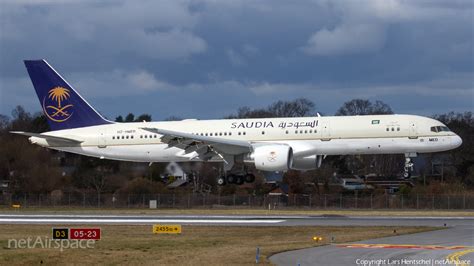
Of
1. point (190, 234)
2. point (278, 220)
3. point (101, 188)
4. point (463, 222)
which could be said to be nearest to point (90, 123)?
point (101, 188)

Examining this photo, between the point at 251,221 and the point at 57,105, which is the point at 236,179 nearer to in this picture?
Result: the point at 251,221

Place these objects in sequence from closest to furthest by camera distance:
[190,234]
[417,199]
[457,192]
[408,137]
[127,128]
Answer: [190,234]
[408,137]
[127,128]
[417,199]
[457,192]

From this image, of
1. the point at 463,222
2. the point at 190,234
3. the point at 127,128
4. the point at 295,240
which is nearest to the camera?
the point at 295,240

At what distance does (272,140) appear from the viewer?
188 feet

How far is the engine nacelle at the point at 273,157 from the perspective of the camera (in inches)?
2168

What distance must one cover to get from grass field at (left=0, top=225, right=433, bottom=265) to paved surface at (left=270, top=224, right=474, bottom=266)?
1.18 metres

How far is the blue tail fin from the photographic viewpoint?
6259cm

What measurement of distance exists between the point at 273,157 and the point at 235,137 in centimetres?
404

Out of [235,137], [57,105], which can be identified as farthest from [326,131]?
[57,105]

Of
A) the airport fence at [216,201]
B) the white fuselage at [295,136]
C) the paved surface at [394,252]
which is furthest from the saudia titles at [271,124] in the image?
the paved surface at [394,252]

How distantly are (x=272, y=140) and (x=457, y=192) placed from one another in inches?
879

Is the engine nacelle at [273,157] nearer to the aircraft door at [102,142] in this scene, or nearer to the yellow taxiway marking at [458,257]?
the aircraft door at [102,142]

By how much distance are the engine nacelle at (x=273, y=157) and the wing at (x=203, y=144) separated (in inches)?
41.3

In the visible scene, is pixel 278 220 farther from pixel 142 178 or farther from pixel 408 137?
pixel 142 178
